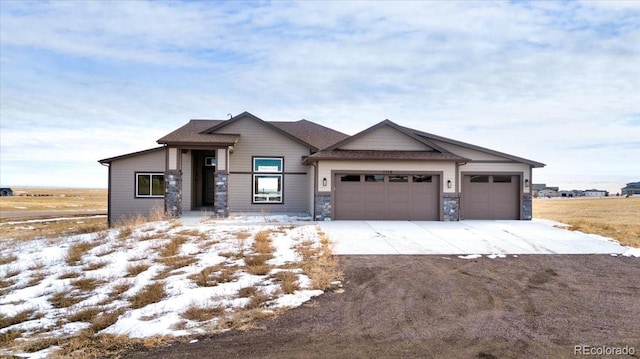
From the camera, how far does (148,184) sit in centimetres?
1914

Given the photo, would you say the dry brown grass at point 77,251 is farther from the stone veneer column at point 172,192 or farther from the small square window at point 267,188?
the small square window at point 267,188

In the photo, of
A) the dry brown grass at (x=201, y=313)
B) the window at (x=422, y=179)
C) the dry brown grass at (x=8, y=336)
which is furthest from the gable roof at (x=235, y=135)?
the dry brown grass at (x=8, y=336)

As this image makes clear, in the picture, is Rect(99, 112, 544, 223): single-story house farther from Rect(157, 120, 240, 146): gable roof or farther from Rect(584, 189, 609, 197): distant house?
Rect(584, 189, 609, 197): distant house

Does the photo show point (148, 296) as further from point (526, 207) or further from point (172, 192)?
point (526, 207)

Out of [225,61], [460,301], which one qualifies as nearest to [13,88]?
[225,61]

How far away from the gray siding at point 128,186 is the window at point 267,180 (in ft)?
15.3

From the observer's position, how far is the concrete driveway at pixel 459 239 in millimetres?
10750

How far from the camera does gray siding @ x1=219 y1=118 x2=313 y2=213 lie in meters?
18.8

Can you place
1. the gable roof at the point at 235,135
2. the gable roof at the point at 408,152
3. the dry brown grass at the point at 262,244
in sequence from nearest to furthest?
the dry brown grass at the point at 262,244
the gable roof at the point at 408,152
the gable roof at the point at 235,135

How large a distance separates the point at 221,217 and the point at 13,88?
18697 mm

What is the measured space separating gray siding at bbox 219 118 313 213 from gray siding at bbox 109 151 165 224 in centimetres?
375

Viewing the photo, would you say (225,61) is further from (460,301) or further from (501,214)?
(460,301)

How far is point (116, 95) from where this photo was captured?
26344 millimetres

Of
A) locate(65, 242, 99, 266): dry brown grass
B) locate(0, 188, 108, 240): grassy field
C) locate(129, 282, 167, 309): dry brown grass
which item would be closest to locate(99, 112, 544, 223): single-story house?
locate(0, 188, 108, 240): grassy field
